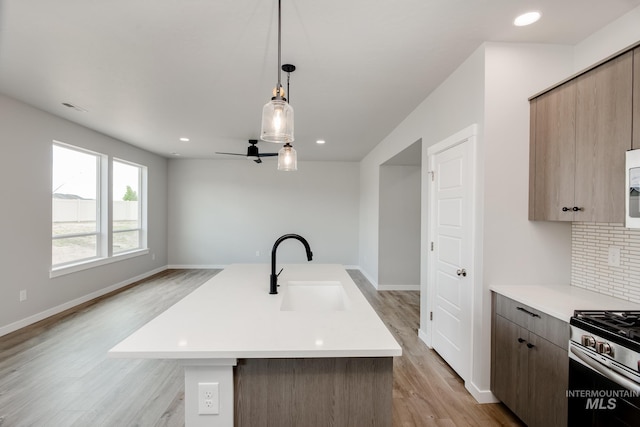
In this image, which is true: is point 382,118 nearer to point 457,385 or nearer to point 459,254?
point 459,254

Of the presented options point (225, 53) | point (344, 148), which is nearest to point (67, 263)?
point (225, 53)

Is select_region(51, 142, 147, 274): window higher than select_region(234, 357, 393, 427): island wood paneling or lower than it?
higher

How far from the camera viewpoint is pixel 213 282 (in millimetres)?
2074

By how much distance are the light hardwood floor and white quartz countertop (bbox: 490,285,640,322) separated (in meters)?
0.86

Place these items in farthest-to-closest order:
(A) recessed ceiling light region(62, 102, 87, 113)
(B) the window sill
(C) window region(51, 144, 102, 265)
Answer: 1. (C) window region(51, 144, 102, 265)
2. (B) the window sill
3. (A) recessed ceiling light region(62, 102, 87, 113)

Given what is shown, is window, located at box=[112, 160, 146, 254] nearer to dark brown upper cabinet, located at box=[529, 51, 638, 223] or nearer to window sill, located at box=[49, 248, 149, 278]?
window sill, located at box=[49, 248, 149, 278]

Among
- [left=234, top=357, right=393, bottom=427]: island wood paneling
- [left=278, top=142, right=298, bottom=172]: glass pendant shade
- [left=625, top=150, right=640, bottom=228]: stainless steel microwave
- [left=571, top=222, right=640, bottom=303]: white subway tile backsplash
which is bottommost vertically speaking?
[left=234, top=357, right=393, bottom=427]: island wood paneling

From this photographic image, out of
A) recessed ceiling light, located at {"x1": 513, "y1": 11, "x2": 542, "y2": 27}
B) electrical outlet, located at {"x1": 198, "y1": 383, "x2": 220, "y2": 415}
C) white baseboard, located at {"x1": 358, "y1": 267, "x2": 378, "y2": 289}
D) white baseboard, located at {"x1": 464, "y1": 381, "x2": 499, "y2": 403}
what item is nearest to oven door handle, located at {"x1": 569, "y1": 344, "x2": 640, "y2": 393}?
white baseboard, located at {"x1": 464, "y1": 381, "x2": 499, "y2": 403}

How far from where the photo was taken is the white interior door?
2359mm

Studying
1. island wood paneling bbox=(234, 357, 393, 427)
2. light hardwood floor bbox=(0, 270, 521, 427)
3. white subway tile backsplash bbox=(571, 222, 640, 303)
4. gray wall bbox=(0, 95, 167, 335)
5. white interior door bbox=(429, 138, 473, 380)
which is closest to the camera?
island wood paneling bbox=(234, 357, 393, 427)

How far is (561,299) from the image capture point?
183 centimetres

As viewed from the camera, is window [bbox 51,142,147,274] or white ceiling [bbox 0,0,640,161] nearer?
white ceiling [bbox 0,0,640,161]

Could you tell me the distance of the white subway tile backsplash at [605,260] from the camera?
180 cm

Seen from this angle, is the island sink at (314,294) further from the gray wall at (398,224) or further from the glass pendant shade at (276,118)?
the gray wall at (398,224)
